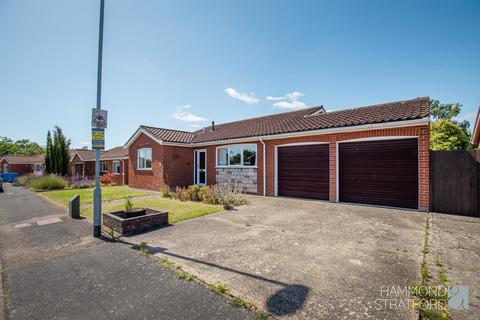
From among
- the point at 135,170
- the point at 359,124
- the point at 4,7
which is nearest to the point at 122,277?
the point at 4,7

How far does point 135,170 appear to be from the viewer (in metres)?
17.4

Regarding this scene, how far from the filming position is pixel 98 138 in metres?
5.95

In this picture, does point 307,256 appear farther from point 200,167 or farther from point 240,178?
point 200,167

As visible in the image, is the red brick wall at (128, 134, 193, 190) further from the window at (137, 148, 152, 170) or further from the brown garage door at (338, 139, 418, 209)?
the brown garage door at (338, 139, 418, 209)

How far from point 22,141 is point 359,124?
10982 centimetres

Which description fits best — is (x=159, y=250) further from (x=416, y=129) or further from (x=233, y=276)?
(x=416, y=129)

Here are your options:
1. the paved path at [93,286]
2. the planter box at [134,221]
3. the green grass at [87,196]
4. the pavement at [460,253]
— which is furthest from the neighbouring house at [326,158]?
the paved path at [93,286]

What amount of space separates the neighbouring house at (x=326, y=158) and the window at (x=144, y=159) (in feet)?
1.22

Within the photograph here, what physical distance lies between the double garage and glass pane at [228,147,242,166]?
261 cm

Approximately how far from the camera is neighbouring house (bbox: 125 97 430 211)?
807 cm

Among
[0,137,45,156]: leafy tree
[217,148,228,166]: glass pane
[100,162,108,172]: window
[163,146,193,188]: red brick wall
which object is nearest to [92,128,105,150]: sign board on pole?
[217,148,228,166]: glass pane

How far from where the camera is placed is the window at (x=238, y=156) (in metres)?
12.5

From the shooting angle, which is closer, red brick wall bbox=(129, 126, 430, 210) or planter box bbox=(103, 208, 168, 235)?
planter box bbox=(103, 208, 168, 235)

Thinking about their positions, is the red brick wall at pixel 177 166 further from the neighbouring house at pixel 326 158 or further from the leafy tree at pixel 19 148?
the leafy tree at pixel 19 148
